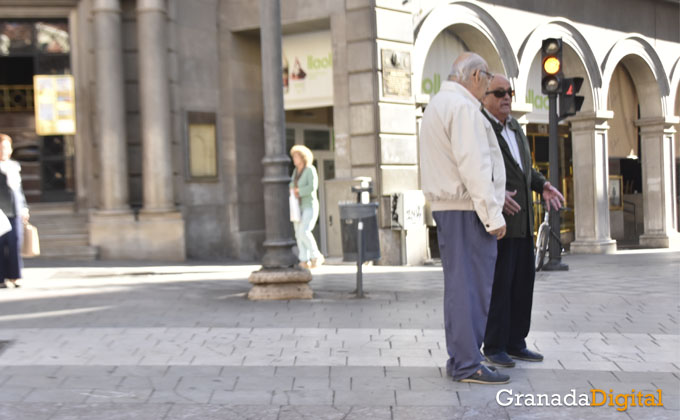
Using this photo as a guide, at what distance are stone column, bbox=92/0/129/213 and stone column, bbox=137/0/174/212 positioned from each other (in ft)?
1.08

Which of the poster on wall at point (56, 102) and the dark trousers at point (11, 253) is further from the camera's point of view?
the poster on wall at point (56, 102)

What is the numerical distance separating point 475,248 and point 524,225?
0.69 metres

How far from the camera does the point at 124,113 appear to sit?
44.4ft

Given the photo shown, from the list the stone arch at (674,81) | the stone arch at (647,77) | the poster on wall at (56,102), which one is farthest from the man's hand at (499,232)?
the stone arch at (674,81)

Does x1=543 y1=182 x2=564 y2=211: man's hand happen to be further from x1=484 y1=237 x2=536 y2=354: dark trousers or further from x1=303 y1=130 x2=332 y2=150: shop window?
x1=303 y1=130 x2=332 y2=150: shop window

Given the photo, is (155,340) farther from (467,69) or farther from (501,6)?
(501,6)

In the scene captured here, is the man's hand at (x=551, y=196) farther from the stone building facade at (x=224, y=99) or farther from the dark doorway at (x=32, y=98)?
the dark doorway at (x=32, y=98)

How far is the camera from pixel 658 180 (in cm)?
2009

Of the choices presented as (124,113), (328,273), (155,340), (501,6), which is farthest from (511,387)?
(501,6)

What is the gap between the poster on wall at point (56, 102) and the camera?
45.8 feet

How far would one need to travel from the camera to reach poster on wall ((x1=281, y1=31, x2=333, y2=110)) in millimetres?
14438

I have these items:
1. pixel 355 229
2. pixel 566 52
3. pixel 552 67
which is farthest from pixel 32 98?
pixel 566 52

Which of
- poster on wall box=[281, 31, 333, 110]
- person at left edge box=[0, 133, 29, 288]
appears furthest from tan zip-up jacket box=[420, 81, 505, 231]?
poster on wall box=[281, 31, 333, 110]

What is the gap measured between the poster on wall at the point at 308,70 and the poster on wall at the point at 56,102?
3447mm
